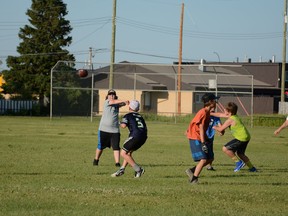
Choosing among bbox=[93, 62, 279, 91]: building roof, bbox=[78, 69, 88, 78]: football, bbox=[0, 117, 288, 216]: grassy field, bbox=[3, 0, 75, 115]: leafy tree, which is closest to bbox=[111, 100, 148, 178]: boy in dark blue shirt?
bbox=[0, 117, 288, 216]: grassy field

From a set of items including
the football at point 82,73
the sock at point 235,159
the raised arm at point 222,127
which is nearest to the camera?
the raised arm at point 222,127

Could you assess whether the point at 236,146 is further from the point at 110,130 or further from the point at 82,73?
the point at 82,73

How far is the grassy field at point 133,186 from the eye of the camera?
9320mm

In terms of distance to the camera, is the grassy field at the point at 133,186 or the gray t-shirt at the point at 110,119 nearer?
the grassy field at the point at 133,186

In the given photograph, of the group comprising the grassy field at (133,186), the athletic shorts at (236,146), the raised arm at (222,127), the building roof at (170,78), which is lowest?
the grassy field at (133,186)

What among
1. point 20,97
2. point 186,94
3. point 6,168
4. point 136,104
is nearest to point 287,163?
Answer: point 136,104

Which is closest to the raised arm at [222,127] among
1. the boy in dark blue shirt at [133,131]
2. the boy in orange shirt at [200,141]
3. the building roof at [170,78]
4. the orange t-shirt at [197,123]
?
the boy in orange shirt at [200,141]

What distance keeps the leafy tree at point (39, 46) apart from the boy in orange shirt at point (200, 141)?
166ft

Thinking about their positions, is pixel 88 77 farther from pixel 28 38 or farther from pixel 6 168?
pixel 6 168

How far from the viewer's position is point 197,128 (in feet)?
42.3

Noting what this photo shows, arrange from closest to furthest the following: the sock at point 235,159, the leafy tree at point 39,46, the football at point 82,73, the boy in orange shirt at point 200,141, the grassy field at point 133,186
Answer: the grassy field at point 133,186
the boy in orange shirt at point 200,141
the sock at point 235,159
the football at point 82,73
the leafy tree at point 39,46

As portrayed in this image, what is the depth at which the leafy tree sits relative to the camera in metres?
62.8

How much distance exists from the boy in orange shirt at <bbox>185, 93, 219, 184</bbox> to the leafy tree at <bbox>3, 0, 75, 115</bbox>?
166 feet

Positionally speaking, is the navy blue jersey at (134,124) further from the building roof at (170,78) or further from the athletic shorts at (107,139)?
the building roof at (170,78)
